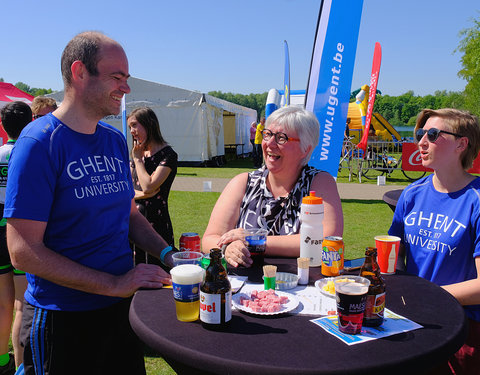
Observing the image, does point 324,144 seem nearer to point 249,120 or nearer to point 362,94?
point 362,94

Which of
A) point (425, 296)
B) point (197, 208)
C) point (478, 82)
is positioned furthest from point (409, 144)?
Answer: point (478, 82)

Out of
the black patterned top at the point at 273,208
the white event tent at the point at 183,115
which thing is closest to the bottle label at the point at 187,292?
the black patterned top at the point at 273,208

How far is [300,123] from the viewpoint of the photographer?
2.51 m

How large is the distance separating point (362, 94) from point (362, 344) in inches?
823

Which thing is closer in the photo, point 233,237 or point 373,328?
point 373,328

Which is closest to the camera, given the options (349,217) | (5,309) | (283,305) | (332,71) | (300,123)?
(283,305)

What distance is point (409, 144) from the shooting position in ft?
35.1

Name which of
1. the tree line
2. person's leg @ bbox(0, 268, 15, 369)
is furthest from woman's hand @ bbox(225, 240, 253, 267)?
the tree line

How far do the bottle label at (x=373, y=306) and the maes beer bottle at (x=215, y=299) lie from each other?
0.51 m

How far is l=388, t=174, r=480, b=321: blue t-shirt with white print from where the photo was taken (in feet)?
6.77

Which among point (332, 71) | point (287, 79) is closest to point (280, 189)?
point (332, 71)

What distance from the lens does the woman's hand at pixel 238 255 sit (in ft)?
6.57

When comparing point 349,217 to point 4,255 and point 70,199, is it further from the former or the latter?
point 70,199

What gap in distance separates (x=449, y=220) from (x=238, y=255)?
1.22m
